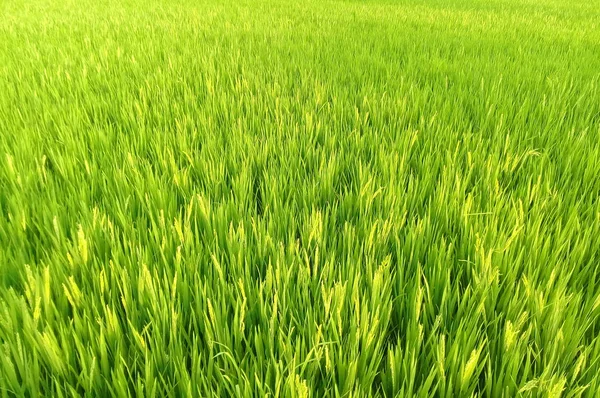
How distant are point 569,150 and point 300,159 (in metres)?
0.90

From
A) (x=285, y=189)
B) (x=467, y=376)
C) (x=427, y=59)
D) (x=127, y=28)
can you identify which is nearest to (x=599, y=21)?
(x=427, y=59)

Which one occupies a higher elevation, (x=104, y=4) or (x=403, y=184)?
(x=104, y=4)

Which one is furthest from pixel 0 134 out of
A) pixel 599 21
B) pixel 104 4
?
pixel 599 21

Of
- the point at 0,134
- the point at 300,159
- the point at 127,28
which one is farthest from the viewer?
the point at 127,28

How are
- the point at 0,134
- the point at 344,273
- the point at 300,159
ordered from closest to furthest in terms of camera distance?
the point at 344,273, the point at 300,159, the point at 0,134

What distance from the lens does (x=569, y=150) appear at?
4.31ft

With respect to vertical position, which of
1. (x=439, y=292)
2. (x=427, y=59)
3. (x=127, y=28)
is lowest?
(x=439, y=292)

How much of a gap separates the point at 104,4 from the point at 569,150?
5.29 metres

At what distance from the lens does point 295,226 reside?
34.0 inches

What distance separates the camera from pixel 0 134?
1276 millimetres

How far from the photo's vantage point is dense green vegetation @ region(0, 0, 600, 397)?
21.4 inches

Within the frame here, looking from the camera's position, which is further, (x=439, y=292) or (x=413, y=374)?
(x=439, y=292)

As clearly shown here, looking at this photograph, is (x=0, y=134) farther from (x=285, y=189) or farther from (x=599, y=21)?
(x=599, y=21)

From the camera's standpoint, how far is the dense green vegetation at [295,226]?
1.78 ft
